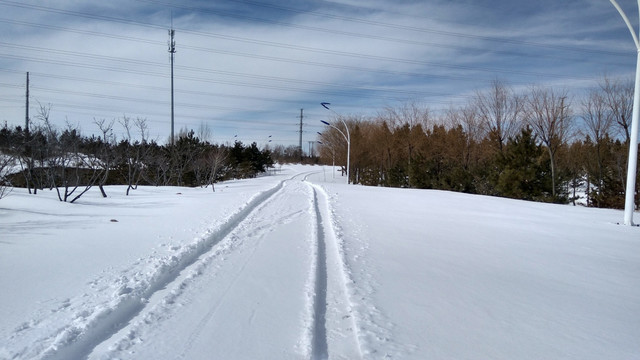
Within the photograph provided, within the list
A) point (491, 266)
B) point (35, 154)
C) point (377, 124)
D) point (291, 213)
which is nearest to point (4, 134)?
point (35, 154)

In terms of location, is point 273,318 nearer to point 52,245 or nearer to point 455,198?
point 52,245

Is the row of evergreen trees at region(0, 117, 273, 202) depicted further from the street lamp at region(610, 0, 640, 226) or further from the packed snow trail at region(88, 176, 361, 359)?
the street lamp at region(610, 0, 640, 226)

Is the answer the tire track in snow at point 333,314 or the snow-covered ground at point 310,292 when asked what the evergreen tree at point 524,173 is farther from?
the tire track in snow at point 333,314

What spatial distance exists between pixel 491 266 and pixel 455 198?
1179cm

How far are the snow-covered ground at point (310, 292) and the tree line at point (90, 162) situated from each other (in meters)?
8.62

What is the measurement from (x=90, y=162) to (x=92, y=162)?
3.16 ft

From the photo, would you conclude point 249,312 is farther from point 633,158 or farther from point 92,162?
point 92,162

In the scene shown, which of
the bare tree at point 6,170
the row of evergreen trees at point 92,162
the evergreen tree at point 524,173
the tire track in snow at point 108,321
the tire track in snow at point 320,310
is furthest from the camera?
the evergreen tree at point 524,173

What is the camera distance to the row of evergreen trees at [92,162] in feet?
54.6

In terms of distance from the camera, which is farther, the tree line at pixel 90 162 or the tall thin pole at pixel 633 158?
the tree line at pixel 90 162

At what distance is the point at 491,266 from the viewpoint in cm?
583

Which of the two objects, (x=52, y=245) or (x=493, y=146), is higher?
(x=493, y=146)

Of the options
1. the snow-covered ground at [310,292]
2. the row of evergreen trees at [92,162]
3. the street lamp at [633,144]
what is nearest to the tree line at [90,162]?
the row of evergreen trees at [92,162]

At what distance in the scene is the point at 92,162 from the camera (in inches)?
730
